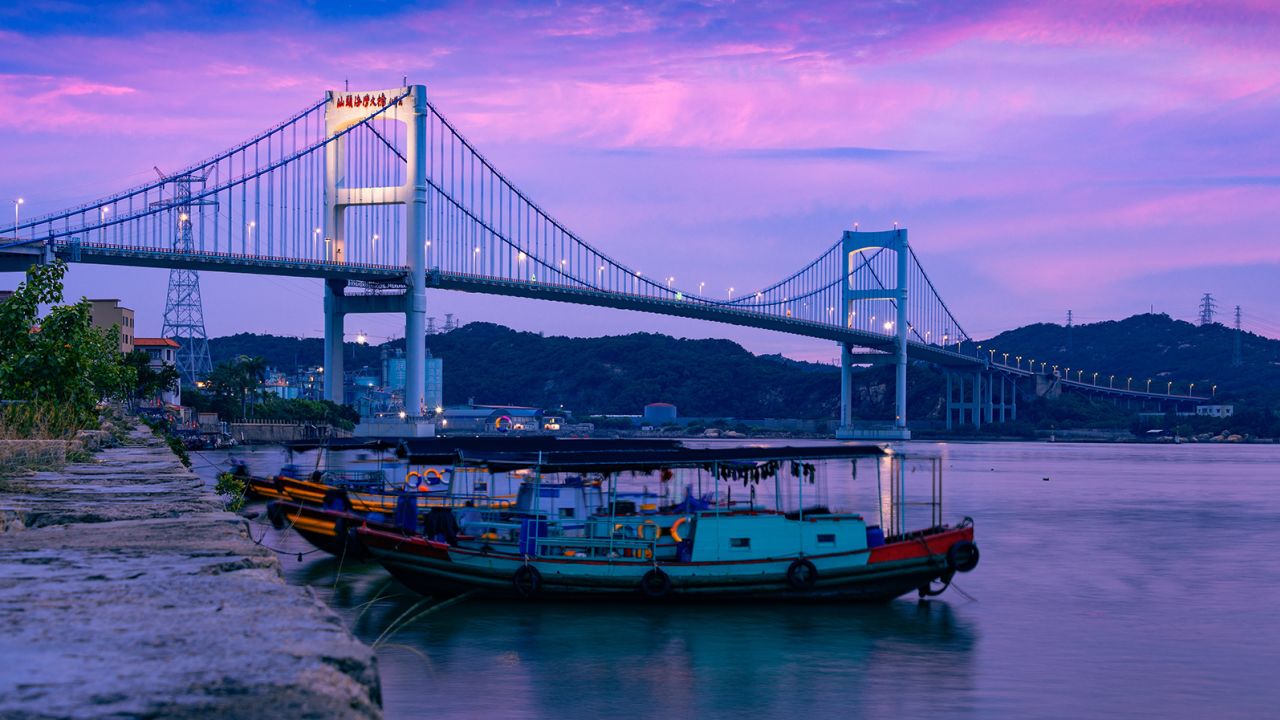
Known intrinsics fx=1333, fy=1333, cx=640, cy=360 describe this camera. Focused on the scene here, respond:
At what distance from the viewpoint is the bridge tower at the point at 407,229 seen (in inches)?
3204

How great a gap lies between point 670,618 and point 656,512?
4163mm

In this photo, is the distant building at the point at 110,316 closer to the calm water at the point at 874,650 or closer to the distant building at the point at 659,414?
the calm water at the point at 874,650

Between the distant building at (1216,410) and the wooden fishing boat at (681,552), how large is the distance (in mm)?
182884

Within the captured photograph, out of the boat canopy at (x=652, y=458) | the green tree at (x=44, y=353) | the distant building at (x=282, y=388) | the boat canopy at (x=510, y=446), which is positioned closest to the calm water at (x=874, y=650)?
the boat canopy at (x=652, y=458)

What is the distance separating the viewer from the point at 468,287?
87750 mm

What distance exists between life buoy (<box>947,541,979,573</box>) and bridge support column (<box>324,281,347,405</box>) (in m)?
66.0

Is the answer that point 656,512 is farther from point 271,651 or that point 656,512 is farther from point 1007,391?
point 1007,391

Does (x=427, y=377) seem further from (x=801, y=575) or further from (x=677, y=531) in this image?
(x=801, y=575)

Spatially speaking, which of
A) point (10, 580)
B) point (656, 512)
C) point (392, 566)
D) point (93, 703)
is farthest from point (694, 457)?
point (93, 703)

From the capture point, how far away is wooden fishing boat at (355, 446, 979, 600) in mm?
21250

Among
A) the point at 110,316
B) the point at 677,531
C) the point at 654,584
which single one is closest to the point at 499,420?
the point at 110,316

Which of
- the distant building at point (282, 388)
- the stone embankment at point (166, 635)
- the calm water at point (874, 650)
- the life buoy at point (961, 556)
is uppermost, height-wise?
the distant building at point (282, 388)

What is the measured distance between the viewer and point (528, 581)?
21.2m

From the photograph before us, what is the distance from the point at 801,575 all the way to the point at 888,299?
120650 millimetres
